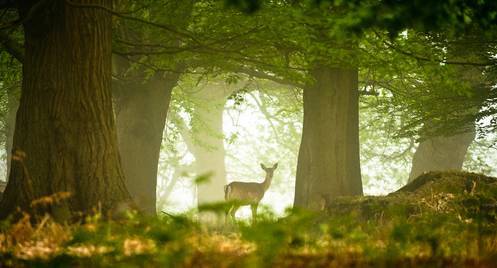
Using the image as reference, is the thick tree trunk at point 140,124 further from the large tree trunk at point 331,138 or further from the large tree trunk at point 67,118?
the large tree trunk at point 67,118

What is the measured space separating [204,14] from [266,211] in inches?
298

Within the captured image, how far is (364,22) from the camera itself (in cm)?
460

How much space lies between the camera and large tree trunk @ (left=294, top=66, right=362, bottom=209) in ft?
43.0

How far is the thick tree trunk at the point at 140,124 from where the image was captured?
573 inches

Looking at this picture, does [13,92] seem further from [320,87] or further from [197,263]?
[197,263]

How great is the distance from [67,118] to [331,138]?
698 cm

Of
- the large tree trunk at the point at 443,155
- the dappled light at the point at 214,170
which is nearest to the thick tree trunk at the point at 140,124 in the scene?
the dappled light at the point at 214,170

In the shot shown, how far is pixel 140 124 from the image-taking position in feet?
47.9

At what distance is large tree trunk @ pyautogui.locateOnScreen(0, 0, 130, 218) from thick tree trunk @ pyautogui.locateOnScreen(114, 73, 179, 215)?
6543 mm

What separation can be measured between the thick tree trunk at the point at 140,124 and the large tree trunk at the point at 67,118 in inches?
258

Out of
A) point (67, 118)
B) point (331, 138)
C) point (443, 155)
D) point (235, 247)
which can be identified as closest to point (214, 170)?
point (331, 138)

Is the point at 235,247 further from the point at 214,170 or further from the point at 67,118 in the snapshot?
the point at 214,170

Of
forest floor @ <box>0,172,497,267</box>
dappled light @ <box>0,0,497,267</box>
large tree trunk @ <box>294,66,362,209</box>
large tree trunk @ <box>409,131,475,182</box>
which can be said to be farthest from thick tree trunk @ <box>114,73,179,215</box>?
large tree trunk @ <box>409,131,475,182</box>

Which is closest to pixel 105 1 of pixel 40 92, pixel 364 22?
pixel 40 92
